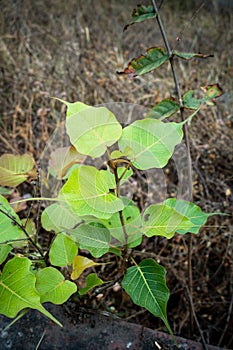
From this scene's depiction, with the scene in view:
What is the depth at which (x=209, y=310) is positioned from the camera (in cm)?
121

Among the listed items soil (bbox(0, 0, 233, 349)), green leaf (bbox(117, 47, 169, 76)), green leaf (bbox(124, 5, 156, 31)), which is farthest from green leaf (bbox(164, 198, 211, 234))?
green leaf (bbox(124, 5, 156, 31))

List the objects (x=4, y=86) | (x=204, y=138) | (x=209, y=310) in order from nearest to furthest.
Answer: (x=209, y=310) → (x=204, y=138) → (x=4, y=86)

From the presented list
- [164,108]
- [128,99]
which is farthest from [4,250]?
[128,99]

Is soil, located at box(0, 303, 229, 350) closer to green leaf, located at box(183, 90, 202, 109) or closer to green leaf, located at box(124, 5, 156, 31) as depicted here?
green leaf, located at box(183, 90, 202, 109)

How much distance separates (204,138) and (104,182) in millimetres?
1204

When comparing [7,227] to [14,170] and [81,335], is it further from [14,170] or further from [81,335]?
[81,335]

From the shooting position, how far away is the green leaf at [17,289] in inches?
21.0

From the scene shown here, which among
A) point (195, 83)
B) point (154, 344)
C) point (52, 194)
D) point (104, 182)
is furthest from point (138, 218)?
point (195, 83)

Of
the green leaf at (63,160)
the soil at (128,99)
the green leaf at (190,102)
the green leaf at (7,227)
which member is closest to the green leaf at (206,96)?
the green leaf at (190,102)

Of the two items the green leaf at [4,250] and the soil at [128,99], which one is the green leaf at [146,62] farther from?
the green leaf at [4,250]

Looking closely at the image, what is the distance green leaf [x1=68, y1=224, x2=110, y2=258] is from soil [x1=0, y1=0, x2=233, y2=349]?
193 millimetres

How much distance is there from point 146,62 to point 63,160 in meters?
0.24

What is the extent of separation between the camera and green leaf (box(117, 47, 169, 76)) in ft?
2.47

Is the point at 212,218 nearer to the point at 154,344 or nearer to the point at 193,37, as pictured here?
the point at 154,344
